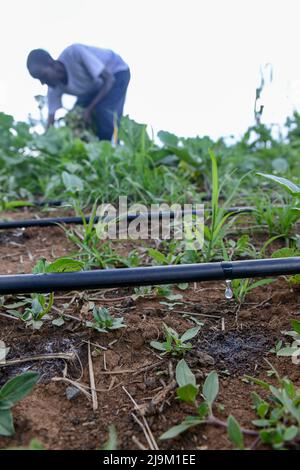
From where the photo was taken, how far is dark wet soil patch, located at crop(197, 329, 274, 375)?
0.69 metres

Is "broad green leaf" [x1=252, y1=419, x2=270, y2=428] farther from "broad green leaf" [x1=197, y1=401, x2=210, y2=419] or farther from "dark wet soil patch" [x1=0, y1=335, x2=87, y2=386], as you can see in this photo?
"dark wet soil patch" [x1=0, y1=335, x2=87, y2=386]

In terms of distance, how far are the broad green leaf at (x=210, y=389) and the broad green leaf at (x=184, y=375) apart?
2 cm

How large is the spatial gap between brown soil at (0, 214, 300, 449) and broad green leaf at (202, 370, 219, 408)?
0.09ft

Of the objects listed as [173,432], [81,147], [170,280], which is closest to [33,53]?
[81,147]

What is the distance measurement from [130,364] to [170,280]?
168 millimetres

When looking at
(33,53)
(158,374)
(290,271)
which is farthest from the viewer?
(33,53)

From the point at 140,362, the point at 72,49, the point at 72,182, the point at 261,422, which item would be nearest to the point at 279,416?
the point at 261,422

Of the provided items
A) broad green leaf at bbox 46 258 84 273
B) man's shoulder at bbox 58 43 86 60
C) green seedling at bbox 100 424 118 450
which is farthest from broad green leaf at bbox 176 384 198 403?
man's shoulder at bbox 58 43 86 60

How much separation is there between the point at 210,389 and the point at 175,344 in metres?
0.14

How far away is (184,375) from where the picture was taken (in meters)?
0.62

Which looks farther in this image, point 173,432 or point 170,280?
point 170,280

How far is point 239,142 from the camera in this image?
8.44 ft

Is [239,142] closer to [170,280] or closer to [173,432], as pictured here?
[170,280]

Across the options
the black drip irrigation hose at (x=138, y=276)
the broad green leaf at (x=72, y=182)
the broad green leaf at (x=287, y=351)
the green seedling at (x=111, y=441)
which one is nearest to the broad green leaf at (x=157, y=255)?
the black drip irrigation hose at (x=138, y=276)
